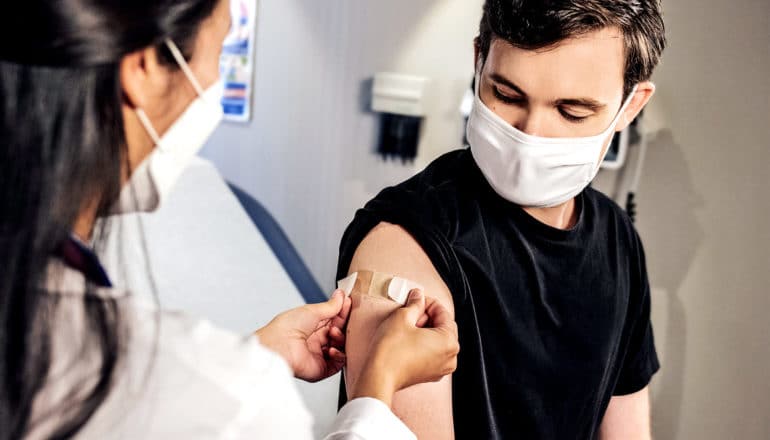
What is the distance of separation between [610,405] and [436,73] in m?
1.68

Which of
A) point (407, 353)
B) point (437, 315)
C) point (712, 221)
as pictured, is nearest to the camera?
point (407, 353)

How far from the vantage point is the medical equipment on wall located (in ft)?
8.47

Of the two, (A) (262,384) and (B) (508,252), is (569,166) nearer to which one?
(B) (508,252)

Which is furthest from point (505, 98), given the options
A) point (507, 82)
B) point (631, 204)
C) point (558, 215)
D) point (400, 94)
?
point (400, 94)

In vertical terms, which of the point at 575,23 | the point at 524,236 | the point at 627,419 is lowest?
the point at 627,419

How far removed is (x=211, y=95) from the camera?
28.9 inches

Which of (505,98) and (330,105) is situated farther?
(330,105)

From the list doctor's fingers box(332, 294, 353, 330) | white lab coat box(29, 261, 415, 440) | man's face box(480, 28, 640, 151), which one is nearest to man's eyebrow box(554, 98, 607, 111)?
man's face box(480, 28, 640, 151)

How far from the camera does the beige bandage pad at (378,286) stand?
928mm

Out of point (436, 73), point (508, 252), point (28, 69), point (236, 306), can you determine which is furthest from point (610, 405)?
point (436, 73)

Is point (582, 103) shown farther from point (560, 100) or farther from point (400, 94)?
point (400, 94)

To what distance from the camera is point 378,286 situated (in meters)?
0.95

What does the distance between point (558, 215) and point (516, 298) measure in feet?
0.78

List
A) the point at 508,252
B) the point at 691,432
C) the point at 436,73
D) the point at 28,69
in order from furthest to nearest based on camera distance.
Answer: the point at 436,73 → the point at 691,432 → the point at 508,252 → the point at 28,69
